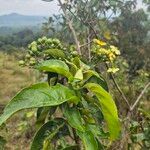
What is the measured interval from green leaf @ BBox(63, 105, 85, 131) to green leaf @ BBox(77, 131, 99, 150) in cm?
2

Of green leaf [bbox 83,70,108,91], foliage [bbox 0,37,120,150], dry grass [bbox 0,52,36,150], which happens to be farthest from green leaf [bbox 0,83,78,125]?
dry grass [bbox 0,52,36,150]

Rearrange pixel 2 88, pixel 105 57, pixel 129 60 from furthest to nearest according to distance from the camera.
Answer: pixel 129 60, pixel 2 88, pixel 105 57

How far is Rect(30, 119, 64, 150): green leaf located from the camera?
948 millimetres

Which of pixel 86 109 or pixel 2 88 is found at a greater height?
pixel 86 109

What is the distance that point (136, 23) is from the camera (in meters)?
16.7

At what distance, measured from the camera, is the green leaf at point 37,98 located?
30.1 inches

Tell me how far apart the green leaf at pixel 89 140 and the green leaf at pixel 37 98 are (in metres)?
0.09

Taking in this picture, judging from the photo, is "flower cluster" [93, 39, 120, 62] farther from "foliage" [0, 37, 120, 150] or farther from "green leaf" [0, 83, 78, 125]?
"green leaf" [0, 83, 78, 125]

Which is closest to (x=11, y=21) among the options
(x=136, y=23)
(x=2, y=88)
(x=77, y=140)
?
(x=136, y=23)

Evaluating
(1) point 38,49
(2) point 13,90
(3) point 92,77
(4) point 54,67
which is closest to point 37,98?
(4) point 54,67

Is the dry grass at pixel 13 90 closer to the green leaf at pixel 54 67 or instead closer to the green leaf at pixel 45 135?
the green leaf at pixel 45 135

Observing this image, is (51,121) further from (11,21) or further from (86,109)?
(11,21)

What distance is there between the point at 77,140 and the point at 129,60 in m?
10.4

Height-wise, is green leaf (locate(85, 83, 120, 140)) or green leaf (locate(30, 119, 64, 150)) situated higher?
green leaf (locate(85, 83, 120, 140))
